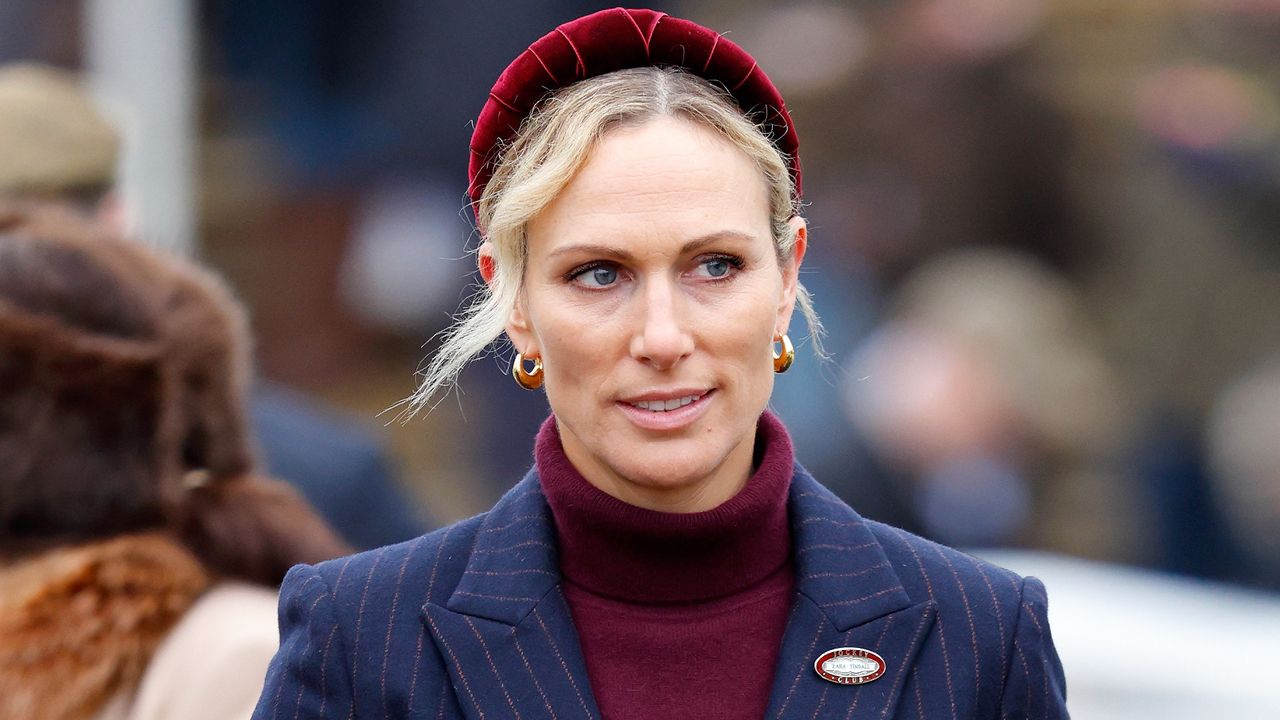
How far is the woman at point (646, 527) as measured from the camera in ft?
7.47

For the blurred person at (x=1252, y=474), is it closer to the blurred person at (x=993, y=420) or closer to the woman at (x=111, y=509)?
the blurred person at (x=993, y=420)

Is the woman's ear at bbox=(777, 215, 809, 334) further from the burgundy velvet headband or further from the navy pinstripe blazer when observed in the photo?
the navy pinstripe blazer

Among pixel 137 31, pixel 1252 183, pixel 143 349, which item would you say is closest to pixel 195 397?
pixel 143 349

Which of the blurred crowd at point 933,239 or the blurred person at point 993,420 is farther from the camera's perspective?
the blurred crowd at point 933,239

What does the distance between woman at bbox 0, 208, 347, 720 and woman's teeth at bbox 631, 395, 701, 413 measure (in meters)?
0.87

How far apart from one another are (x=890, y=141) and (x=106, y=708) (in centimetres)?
515

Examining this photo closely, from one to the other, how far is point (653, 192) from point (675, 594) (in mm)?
550

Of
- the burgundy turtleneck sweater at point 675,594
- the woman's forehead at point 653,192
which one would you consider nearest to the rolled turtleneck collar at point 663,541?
the burgundy turtleneck sweater at point 675,594

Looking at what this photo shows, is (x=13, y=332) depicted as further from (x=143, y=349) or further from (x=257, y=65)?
(x=257, y=65)

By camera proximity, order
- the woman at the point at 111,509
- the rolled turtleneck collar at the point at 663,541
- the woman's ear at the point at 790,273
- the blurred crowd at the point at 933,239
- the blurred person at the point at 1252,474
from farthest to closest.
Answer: the blurred person at the point at 1252,474 < the blurred crowd at the point at 933,239 < the woman at the point at 111,509 < the woman's ear at the point at 790,273 < the rolled turtleneck collar at the point at 663,541

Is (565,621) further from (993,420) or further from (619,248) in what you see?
(993,420)

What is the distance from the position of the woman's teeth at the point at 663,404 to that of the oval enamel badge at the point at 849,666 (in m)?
0.39

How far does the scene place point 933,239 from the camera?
23.6 feet

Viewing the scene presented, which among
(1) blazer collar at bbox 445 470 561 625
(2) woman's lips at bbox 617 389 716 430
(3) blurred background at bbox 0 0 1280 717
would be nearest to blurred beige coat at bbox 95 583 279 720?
(1) blazer collar at bbox 445 470 561 625
